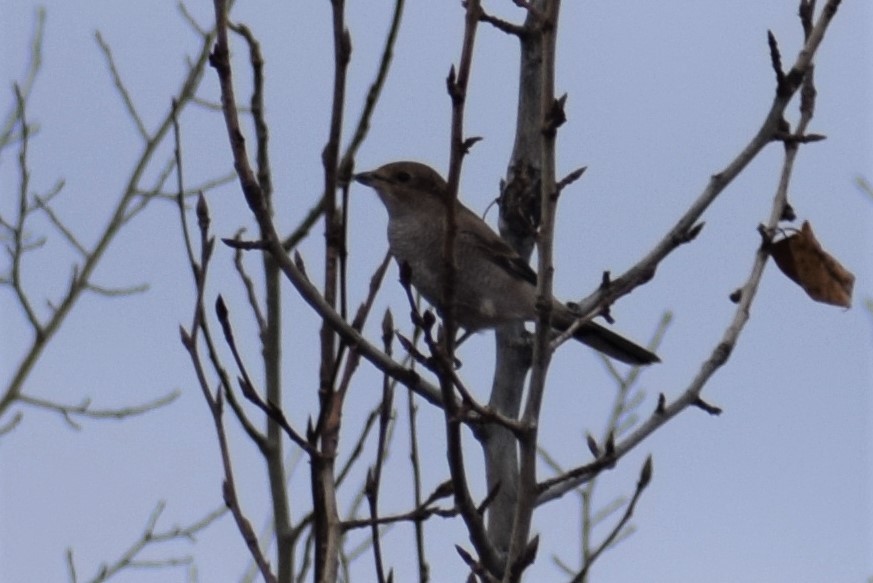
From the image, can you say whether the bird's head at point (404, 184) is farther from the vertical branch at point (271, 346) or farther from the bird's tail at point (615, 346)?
the vertical branch at point (271, 346)

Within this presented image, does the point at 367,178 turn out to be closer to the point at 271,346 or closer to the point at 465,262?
the point at 465,262

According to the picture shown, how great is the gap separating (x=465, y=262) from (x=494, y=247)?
0.23 metres

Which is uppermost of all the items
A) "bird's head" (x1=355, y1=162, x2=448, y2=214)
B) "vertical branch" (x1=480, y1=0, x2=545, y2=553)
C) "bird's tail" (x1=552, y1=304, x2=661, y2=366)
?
"bird's head" (x1=355, y1=162, x2=448, y2=214)

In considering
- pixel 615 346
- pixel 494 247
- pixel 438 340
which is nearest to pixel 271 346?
pixel 438 340

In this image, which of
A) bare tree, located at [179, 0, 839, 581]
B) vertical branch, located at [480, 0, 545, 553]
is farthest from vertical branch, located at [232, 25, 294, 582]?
vertical branch, located at [480, 0, 545, 553]

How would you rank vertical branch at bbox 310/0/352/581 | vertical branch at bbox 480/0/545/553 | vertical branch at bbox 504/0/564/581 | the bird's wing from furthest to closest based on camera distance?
the bird's wing, vertical branch at bbox 480/0/545/553, vertical branch at bbox 504/0/564/581, vertical branch at bbox 310/0/352/581

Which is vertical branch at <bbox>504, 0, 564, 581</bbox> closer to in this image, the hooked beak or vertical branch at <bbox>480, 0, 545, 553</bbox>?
vertical branch at <bbox>480, 0, 545, 553</bbox>

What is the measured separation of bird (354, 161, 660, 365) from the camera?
16.6ft

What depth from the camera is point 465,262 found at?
217 inches

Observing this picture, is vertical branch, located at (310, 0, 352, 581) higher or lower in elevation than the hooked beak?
lower

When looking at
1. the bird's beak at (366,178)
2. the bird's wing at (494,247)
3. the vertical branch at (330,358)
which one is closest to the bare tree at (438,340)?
the vertical branch at (330,358)

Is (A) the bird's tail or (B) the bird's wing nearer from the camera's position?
(B) the bird's wing

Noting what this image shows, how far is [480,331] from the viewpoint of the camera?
513 centimetres

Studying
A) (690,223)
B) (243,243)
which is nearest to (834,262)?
(690,223)
